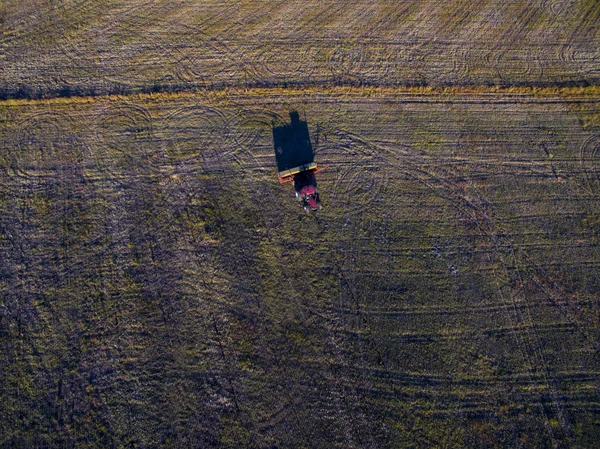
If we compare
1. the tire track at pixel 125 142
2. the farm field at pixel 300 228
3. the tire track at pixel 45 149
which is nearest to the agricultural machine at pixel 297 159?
the farm field at pixel 300 228

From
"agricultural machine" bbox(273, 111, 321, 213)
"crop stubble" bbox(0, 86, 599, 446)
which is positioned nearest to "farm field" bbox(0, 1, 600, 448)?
"crop stubble" bbox(0, 86, 599, 446)

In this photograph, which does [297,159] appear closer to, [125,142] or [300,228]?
[300,228]

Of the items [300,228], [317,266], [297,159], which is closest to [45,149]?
[297,159]

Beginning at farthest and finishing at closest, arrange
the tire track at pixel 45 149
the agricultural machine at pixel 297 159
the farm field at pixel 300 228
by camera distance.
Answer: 1. the tire track at pixel 45 149
2. the agricultural machine at pixel 297 159
3. the farm field at pixel 300 228

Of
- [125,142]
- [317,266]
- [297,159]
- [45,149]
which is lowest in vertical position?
[317,266]

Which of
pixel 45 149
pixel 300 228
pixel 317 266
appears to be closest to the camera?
pixel 317 266

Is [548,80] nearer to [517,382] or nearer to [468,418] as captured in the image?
[517,382]

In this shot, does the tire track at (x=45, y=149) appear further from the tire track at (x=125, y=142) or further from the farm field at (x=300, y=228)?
the tire track at (x=125, y=142)
